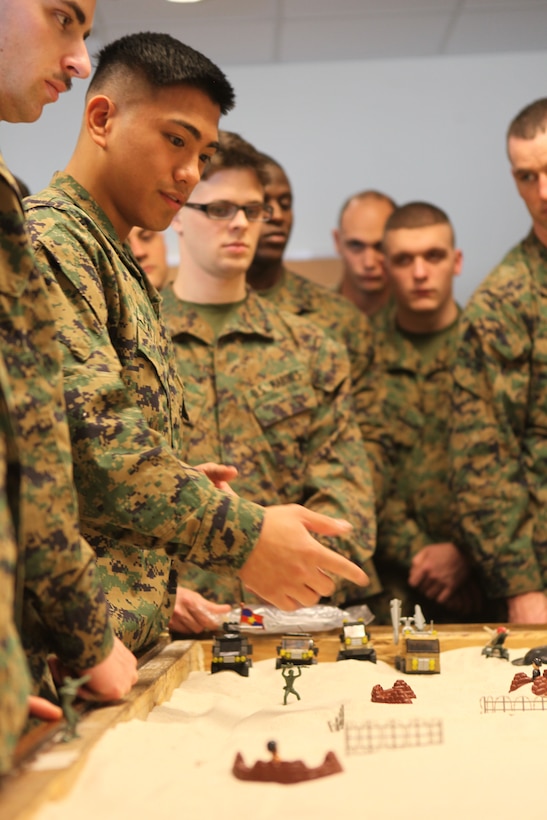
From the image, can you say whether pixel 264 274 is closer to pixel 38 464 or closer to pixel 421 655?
pixel 421 655

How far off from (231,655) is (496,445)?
4.64 feet

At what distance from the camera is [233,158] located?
3.20 m

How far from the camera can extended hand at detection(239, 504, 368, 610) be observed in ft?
5.04

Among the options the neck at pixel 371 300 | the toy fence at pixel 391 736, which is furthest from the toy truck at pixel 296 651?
the neck at pixel 371 300

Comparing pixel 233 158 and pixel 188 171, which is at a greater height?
pixel 233 158

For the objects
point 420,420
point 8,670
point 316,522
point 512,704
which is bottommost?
point 512,704

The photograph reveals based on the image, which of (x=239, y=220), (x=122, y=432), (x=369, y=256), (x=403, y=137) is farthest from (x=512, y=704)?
(x=403, y=137)

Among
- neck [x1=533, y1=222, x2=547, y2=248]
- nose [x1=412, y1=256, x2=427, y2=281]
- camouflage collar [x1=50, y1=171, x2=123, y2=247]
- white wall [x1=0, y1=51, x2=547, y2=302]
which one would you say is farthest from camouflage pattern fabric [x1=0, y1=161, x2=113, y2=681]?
white wall [x1=0, y1=51, x2=547, y2=302]

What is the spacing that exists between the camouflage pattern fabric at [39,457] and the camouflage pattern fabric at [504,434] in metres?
2.09

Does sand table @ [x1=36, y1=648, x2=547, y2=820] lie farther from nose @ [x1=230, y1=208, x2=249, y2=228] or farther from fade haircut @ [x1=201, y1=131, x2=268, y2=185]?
fade haircut @ [x1=201, y1=131, x2=268, y2=185]

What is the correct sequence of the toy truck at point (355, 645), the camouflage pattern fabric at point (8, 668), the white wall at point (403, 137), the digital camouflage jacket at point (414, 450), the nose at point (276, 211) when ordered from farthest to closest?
the white wall at point (403, 137), the nose at point (276, 211), the digital camouflage jacket at point (414, 450), the toy truck at point (355, 645), the camouflage pattern fabric at point (8, 668)

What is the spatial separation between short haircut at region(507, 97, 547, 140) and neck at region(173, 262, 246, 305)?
3.38ft

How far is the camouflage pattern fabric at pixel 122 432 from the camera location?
1496 mm

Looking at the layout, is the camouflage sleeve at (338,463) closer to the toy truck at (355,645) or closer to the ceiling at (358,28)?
the toy truck at (355,645)
